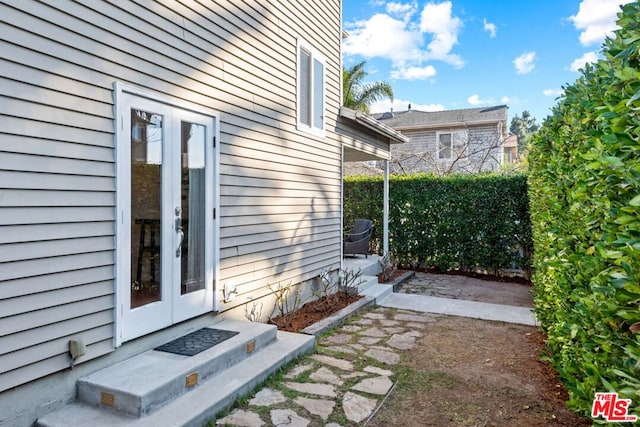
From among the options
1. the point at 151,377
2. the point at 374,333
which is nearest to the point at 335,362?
the point at 374,333

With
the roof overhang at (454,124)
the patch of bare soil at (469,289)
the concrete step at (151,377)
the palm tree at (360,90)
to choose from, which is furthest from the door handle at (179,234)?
the roof overhang at (454,124)

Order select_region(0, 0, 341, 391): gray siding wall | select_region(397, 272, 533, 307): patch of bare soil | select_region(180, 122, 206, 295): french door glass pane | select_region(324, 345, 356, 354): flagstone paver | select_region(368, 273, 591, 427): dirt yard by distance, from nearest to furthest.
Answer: select_region(0, 0, 341, 391): gray siding wall → select_region(368, 273, 591, 427): dirt yard → select_region(180, 122, 206, 295): french door glass pane → select_region(324, 345, 356, 354): flagstone paver → select_region(397, 272, 533, 307): patch of bare soil

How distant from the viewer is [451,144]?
55.7ft

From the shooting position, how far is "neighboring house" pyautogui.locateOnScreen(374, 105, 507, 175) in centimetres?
1634

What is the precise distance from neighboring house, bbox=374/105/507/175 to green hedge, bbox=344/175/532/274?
6388 mm

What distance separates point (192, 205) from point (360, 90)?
14.8 metres

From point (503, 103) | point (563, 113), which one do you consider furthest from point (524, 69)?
point (563, 113)

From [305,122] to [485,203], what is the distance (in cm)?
492

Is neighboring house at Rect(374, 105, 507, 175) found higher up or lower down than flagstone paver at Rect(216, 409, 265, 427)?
higher up

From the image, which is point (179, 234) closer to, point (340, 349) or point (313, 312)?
point (340, 349)

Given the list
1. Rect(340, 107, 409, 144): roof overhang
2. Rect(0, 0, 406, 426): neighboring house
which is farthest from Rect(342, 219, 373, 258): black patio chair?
Rect(0, 0, 406, 426): neighboring house

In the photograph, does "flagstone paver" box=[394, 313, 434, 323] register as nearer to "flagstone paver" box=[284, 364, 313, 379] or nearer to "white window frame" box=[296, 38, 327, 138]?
"flagstone paver" box=[284, 364, 313, 379]

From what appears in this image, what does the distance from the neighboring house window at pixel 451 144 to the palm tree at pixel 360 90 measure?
2.80 metres

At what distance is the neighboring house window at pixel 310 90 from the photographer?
6.03 metres
